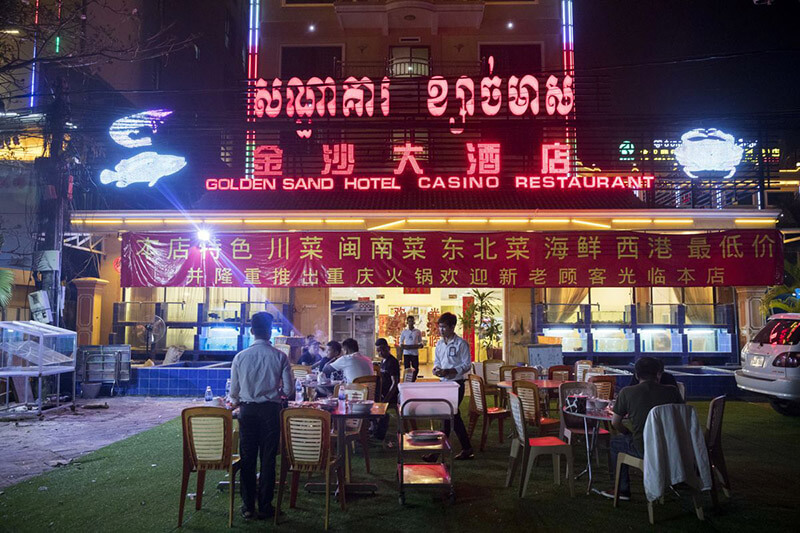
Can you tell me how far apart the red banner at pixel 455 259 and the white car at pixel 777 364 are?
1.96 metres

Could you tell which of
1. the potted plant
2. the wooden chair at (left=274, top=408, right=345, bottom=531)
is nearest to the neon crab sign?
the potted plant

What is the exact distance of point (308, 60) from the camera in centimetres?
1881

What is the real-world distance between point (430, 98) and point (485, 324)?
682 cm

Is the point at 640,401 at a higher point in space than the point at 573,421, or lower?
higher

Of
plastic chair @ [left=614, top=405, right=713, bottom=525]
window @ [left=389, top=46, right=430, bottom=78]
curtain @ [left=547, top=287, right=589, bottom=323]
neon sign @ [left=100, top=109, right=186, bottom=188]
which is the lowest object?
plastic chair @ [left=614, top=405, right=713, bottom=525]

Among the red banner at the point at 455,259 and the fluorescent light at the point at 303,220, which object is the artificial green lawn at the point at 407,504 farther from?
the fluorescent light at the point at 303,220

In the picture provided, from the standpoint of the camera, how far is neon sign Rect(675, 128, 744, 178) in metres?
14.9

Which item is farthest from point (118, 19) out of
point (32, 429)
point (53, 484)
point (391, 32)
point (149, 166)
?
point (53, 484)

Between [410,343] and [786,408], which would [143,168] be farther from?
[786,408]

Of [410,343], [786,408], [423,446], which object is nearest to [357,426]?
[423,446]

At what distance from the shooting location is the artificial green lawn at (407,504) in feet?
18.9

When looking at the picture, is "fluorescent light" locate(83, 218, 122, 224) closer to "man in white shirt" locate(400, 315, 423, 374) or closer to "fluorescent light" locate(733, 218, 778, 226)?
"man in white shirt" locate(400, 315, 423, 374)

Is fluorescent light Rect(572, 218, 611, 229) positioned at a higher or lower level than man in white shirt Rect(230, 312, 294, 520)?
higher

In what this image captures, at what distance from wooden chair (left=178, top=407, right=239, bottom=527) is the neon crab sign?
11.0 metres
